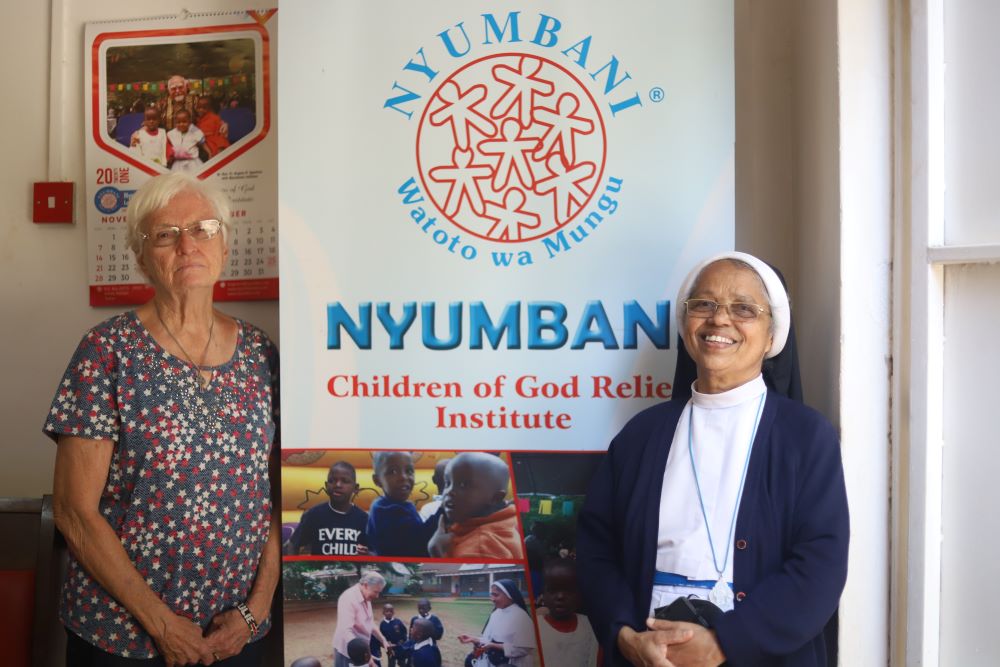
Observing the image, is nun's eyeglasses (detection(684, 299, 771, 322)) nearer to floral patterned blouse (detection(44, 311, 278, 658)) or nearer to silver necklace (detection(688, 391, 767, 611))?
silver necklace (detection(688, 391, 767, 611))

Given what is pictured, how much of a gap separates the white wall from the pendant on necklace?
213 centimetres

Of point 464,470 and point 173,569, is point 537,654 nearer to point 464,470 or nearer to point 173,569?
point 464,470

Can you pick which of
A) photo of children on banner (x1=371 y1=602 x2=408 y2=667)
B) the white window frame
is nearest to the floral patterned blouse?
photo of children on banner (x1=371 y1=602 x2=408 y2=667)

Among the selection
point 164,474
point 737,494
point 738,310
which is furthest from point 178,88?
point 737,494

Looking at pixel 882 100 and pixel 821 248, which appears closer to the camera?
pixel 882 100

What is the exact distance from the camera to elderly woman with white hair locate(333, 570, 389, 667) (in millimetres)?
2301

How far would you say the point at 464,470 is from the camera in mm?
2287

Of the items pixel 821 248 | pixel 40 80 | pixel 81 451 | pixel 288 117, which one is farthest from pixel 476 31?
pixel 40 80

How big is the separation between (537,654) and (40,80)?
7.99 feet

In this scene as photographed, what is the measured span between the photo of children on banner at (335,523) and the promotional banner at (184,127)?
0.75 meters

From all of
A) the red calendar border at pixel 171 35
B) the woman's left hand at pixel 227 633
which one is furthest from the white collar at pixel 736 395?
the red calendar border at pixel 171 35

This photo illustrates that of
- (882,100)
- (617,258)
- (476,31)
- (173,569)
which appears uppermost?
(476,31)

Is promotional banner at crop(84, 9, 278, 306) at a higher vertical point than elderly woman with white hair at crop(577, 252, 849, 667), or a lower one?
higher

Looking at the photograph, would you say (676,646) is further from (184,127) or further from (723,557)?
(184,127)
